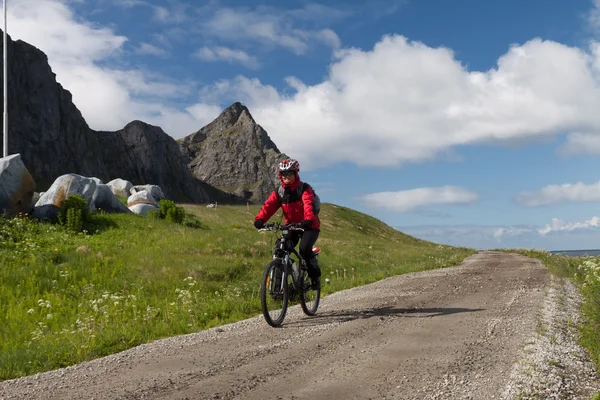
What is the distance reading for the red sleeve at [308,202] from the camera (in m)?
9.22

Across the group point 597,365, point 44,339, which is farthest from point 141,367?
point 597,365

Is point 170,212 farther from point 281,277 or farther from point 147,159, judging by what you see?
point 147,159

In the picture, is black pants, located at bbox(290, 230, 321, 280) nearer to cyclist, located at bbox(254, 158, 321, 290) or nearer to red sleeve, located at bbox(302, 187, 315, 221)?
cyclist, located at bbox(254, 158, 321, 290)

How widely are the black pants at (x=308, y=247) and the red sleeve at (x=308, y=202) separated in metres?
0.52

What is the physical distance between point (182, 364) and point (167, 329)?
289 centimetres

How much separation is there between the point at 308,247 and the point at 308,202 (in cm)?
107

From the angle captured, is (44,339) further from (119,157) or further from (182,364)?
(119,157)

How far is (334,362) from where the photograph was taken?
6.53 meters

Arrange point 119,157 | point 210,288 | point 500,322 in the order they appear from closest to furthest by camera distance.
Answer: point 500,322 < point 210,288 < point 119,157

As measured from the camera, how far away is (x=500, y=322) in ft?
29.5

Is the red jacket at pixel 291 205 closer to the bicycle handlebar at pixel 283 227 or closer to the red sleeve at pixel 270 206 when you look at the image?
the red sleeve at pixel 270 206

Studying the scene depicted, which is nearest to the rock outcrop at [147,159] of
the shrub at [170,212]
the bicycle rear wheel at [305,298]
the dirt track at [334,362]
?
the shrub at [170,212]

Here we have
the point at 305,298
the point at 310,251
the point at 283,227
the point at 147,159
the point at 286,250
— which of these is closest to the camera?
the point at 283,227

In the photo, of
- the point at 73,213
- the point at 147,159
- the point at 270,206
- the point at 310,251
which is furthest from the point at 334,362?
the point at 147,159
